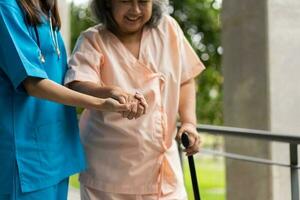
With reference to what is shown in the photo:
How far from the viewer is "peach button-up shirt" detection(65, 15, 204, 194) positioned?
5.51ft

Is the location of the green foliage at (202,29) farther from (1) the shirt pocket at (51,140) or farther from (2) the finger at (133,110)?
(2) the finger at (133,110)

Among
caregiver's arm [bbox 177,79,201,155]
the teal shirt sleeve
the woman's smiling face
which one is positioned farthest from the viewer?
caregiver's arm [bbox 177,79,201,155]

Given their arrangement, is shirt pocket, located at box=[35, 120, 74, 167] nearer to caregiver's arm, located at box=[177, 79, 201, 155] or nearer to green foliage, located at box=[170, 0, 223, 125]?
caregiver's arm, located at box=[177, 79, 201, 155]

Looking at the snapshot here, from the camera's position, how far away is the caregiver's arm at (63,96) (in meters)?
1.42

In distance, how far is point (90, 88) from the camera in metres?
1.60

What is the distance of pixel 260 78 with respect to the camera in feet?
10.7

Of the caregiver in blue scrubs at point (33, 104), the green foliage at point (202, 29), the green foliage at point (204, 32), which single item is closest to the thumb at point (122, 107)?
the caregiver in blue scrubs at point (33, 104)

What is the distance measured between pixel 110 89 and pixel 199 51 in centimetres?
1374

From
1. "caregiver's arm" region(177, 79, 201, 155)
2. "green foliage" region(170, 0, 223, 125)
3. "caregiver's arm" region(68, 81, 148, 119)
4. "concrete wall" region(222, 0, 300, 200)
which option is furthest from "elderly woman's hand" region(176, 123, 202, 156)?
"green foliage" region(170, 0, 223, 125)

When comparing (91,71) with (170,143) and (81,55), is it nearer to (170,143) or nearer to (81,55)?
(81,55)

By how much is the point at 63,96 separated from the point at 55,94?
0.08 ft

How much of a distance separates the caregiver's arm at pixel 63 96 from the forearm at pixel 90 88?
0.07 m

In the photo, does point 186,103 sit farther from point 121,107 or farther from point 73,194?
point 73,194

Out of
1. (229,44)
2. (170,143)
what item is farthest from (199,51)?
(170,143)
